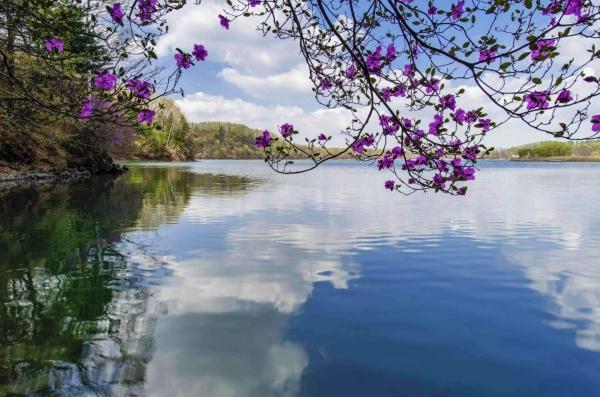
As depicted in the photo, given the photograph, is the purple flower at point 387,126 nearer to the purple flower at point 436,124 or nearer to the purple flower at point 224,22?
the purple flower at point 436,124

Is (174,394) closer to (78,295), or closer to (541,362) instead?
(78,295)

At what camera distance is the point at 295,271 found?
10188 mm

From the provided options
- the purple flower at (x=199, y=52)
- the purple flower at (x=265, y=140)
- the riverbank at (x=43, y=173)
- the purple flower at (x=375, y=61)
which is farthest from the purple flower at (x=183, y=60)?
the riverbank at (x=43, y=173)

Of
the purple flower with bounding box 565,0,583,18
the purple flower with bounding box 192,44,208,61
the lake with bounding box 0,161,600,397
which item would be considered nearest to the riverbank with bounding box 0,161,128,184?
the lake with bounding box 0,161,600,397

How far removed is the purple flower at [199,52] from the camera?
5.88 meters

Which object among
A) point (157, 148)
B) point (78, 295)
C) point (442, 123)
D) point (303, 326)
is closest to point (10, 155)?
point (78, 295)

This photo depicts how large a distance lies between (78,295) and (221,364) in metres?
3.82

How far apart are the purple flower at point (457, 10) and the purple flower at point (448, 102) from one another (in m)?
0.86

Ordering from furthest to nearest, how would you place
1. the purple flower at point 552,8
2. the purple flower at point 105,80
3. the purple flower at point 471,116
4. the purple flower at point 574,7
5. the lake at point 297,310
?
the purple flower at point 105,80, the lake at point 297,310, the purple flower at point 471,116, the purple flower at point 552,8, the purple flower at point 574,7

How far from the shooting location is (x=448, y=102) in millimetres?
5246

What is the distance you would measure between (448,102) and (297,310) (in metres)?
4.29

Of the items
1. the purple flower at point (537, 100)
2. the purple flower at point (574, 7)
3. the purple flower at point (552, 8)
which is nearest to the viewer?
the purple flower at point (574, 7)

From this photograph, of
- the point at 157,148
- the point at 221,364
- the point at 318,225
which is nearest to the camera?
the point at 221,364

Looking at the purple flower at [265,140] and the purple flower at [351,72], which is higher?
the purple flower at [351,72]
